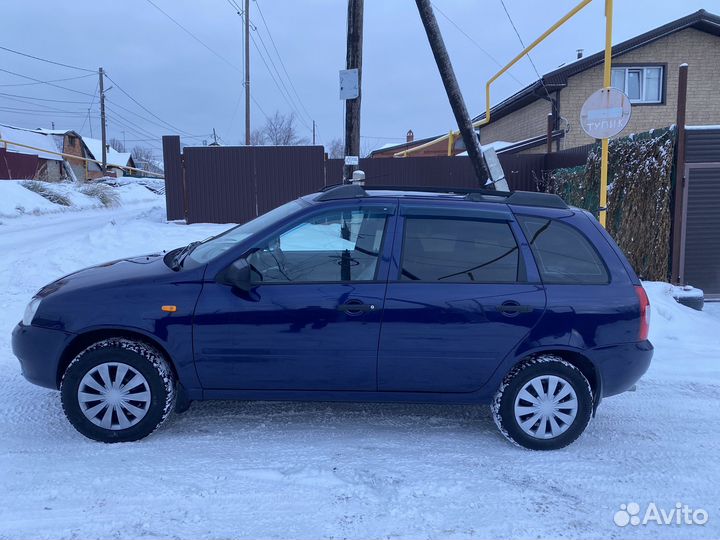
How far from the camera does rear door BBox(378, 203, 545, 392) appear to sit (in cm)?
353

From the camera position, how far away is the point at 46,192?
23.6 metres

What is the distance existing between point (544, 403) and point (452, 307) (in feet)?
2.96

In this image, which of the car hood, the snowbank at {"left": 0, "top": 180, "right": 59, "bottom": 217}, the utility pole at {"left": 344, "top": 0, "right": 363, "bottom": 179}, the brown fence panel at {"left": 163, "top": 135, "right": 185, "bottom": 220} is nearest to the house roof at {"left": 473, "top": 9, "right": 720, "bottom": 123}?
the utility pole at {"left": 344, "top": 0, "right": 363, "bottom": 179}

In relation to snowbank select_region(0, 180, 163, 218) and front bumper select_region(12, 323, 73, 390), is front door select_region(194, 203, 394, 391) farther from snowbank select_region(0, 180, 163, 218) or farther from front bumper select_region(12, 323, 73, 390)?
snowbank select_region(0, 180, 163, 218)

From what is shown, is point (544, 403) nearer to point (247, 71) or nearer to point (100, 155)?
point (247, 71)

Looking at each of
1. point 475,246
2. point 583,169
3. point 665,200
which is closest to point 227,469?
point 475,246

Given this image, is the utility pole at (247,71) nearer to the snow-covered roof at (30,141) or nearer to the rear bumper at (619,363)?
the snow-covered roof at (30,141)

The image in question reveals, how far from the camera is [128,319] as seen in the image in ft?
11.4

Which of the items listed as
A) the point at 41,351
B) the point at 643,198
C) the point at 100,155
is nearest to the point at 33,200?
the point at 41,351

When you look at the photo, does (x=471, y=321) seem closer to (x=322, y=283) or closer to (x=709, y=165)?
(x=322, y=283)

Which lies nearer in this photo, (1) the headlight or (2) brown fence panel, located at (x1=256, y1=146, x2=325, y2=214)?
(1) the headlight

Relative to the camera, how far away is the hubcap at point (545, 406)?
3.62 meters

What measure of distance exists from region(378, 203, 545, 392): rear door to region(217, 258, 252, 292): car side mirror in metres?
0.89

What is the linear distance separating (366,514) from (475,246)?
181 centimetres
